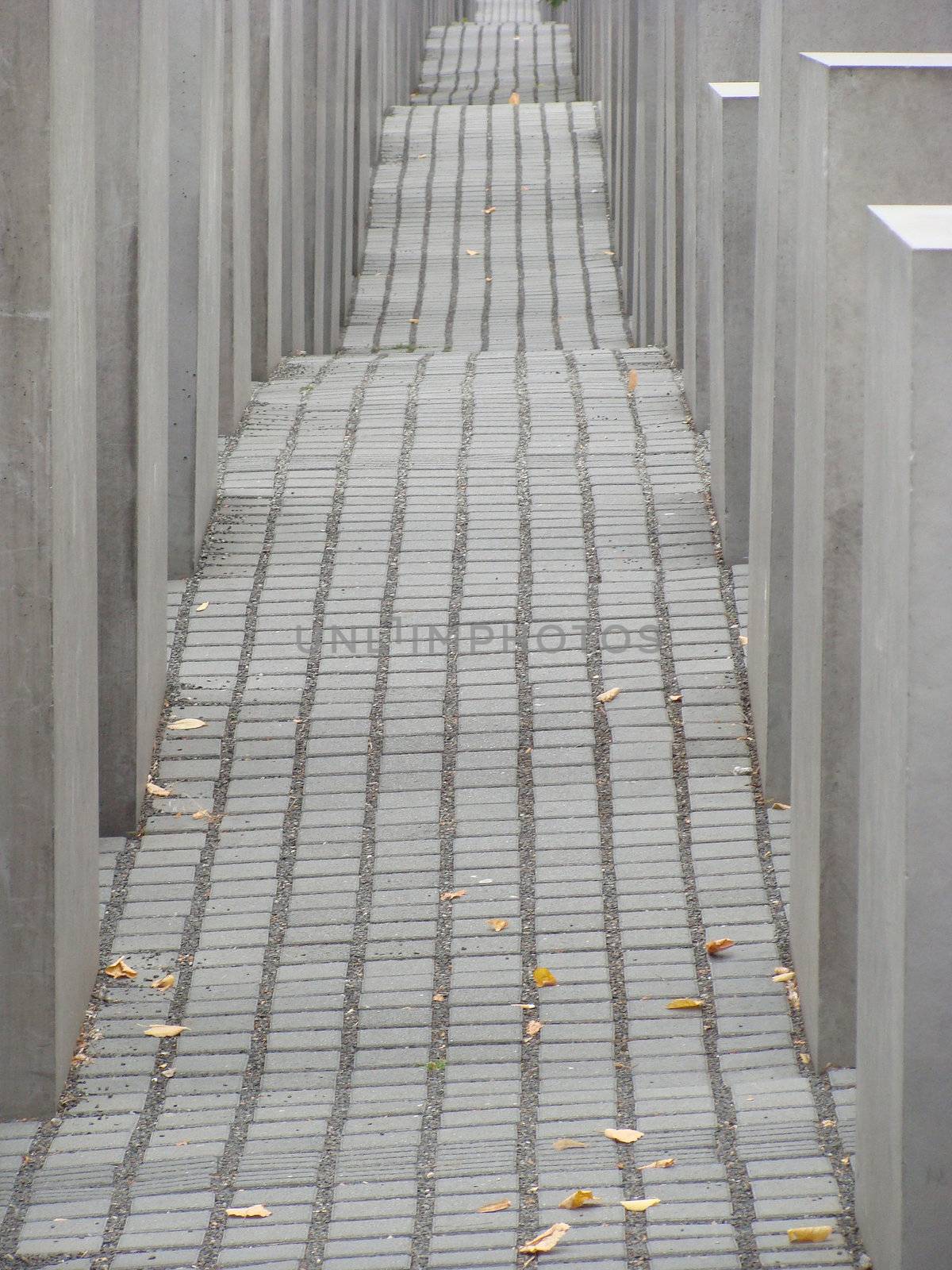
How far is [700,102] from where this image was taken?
303 inches

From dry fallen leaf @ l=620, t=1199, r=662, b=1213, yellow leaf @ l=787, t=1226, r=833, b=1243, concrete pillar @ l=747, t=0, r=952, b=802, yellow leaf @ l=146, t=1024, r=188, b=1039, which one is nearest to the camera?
yellow leaf @ l=787, t=1226, r=833, b=1243

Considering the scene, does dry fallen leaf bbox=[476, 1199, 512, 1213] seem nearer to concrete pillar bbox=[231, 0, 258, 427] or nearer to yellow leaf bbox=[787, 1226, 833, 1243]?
yellow leaf bbox=[787, 1226, 833, 1243]

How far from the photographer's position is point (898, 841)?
2818 millimetres

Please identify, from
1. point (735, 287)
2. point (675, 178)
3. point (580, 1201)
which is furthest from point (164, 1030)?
point (675, 178)

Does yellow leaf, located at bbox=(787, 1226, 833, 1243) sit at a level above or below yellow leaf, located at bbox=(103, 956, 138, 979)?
above

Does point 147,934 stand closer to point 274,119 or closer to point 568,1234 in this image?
point 568,1234

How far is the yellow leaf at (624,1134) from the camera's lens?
372 centimetres

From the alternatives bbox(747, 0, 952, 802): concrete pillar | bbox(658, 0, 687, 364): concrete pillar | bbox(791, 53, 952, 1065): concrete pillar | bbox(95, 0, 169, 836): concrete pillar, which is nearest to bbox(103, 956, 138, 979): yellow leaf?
bbox(95, 0, 169, 836): concrete pillar

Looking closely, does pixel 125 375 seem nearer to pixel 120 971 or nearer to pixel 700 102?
pixel 120 971

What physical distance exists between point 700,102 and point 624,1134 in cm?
528

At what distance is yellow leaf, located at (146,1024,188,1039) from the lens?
4.25m

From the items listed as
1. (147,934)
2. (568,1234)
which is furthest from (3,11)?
(568,1234)

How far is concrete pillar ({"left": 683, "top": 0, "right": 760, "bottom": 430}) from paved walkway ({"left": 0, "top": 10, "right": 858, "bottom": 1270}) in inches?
13.6

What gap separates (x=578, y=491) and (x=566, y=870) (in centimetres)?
254
